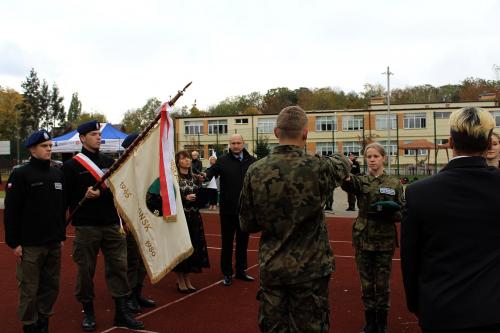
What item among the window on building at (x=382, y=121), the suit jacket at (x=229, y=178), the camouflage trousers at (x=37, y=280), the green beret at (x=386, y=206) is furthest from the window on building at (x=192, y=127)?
the green beret at (x=386, y=206)

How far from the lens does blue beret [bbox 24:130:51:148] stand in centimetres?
511

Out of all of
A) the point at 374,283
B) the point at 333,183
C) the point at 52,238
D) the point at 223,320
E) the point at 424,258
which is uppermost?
the point at 333,183

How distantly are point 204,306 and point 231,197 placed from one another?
5.80ft

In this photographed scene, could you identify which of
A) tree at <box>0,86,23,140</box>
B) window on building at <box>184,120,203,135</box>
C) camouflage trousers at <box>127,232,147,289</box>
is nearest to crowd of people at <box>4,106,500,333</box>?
camouflage trousers at <box>127,232,147,289</box>

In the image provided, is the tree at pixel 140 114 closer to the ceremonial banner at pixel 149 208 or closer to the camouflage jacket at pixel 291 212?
the ceremonial banner at pixel 149 208

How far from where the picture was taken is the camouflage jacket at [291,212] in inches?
124

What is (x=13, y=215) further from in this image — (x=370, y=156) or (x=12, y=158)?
(x=12, y=158)

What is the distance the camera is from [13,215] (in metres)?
4.93

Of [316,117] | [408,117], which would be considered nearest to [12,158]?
[316,117]

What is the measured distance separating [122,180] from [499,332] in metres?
4.07

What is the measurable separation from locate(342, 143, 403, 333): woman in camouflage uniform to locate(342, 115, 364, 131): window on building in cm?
5323

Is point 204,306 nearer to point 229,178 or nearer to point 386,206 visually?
point 229,178

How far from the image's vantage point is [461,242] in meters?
2.38

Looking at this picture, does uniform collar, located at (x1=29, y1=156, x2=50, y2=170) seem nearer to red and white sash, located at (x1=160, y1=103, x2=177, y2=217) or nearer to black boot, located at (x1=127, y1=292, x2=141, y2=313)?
red and white sash, located at (x1=160, y1=103, x2=177, y2=217)
